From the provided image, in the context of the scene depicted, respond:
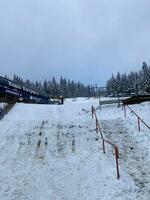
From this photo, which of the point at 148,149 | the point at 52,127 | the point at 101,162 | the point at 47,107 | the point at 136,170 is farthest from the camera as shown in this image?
the point at 47,107

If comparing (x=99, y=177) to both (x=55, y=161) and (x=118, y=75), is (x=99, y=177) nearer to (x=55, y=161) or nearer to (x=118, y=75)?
(x=55, y=161)

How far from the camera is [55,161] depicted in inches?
811

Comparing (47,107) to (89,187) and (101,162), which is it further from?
(89,187)

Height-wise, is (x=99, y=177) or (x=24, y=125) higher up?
(x=24, y=125)

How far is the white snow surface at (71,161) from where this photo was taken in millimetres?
16328

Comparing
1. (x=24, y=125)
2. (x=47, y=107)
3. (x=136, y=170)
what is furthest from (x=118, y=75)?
(x=136, y=170)

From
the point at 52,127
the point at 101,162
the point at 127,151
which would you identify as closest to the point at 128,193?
the point at 101,162

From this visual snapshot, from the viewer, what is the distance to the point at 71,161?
20.4 metres

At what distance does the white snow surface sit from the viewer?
16.3 m

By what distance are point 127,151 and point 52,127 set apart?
8.13m

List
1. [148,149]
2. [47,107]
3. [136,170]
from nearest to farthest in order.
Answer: [136,170], [148,149], [47,107]

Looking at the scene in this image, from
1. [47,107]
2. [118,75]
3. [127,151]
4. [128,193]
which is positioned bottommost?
[128,193]

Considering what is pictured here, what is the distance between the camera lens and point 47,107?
135 ft

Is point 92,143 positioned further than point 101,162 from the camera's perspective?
Yes
